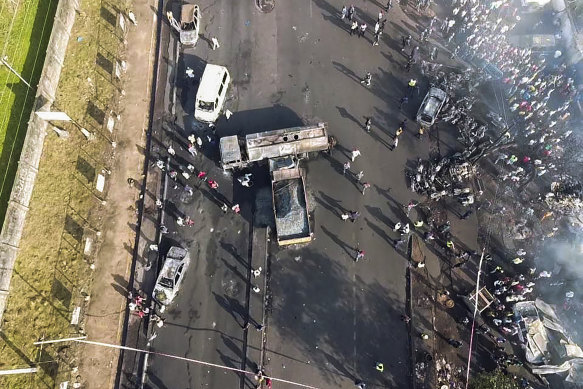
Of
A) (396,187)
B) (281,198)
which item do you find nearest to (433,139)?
(396,187)

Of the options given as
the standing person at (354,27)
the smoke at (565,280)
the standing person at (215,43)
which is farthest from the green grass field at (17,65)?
the smoke at (565,280)

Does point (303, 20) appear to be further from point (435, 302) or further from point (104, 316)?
point (104, 316)

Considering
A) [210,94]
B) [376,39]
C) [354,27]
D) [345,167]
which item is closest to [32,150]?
[210,94]

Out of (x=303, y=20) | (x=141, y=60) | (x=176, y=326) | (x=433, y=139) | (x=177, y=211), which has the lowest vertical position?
(x=176, y=326)

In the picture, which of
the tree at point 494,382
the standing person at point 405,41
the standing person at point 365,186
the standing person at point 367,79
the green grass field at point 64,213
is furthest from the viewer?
the standing person at point 405,41

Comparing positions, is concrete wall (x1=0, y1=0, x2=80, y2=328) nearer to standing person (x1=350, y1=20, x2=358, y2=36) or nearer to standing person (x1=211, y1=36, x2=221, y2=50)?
standing person (x1=211, y1=36, x2=221, y2=50)

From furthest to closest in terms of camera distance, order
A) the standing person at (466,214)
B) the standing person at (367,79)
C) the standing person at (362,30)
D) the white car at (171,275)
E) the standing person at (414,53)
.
A: the standing person at (362,30) < the standing person at (414,53) < the standing person at (367,79) < the standing person at (466,214) < the white car at (171,275)

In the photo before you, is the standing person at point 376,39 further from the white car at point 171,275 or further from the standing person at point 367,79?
the white car at point 171,275

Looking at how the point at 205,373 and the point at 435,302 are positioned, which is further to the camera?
the point at 435,302
